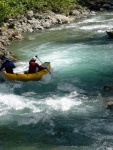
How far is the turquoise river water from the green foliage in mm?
5740

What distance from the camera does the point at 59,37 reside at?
1008 inches

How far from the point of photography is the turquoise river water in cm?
1035

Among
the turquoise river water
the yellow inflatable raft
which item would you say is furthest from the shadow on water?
the yellow inflatable raft

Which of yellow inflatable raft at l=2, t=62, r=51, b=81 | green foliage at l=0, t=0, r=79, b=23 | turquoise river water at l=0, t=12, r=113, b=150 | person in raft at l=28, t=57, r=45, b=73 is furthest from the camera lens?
green foliage at l=0, t=0, r=79, b=23

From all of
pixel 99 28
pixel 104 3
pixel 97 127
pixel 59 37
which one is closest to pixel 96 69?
pixel 97 127

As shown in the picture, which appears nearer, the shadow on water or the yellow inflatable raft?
the yellow inflatable raft

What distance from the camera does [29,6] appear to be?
32.6m

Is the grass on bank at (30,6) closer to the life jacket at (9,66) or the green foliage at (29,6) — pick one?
the green foliage at (29,6)

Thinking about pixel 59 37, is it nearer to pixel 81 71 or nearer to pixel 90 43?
pixel 90 43

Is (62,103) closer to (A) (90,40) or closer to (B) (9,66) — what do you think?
(B) (9,66)

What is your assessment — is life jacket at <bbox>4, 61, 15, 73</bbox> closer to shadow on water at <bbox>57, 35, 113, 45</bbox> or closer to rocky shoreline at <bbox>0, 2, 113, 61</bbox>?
rocky shoreline at <bbox>0, 2, 113, 61</bbox>

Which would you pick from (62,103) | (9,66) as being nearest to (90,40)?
(9,66)

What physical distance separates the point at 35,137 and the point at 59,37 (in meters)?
16.0

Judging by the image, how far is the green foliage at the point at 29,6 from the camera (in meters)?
27.1
